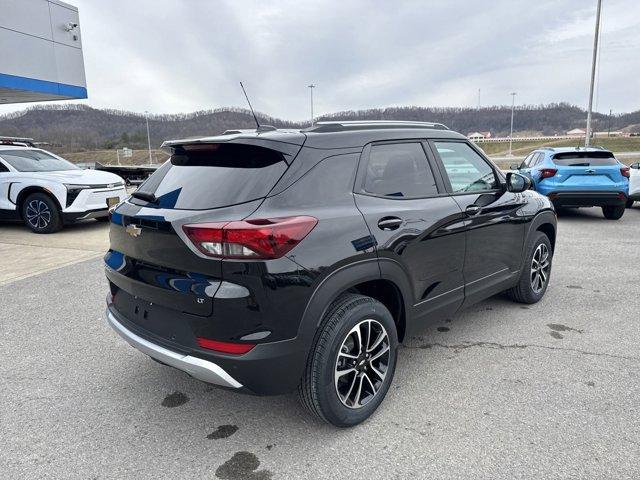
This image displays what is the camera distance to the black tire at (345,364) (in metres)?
2.50

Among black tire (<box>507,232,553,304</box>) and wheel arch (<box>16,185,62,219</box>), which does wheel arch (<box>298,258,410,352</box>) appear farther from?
wheel arch (<box>16,185,62,219</box>)

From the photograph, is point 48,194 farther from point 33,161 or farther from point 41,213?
point 33,161

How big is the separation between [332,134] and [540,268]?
2.98 meters

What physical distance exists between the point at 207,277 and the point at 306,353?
0.64 metres

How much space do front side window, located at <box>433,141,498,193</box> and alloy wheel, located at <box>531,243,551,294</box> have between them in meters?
1.09

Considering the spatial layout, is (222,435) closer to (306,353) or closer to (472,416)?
(306,353)

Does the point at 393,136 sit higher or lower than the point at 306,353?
higher

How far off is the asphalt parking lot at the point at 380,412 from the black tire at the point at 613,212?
20.9ft

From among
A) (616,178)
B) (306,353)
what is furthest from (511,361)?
(616,178)

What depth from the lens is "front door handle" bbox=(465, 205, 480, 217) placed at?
3.48 meters

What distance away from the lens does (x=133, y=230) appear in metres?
2.70

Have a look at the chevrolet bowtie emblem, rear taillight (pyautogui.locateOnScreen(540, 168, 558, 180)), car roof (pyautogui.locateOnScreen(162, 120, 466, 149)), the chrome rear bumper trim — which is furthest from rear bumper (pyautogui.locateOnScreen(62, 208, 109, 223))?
rear taillight (pyautogui.locateOnScreen(540, 168, 558, 180))

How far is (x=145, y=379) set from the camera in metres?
3.32

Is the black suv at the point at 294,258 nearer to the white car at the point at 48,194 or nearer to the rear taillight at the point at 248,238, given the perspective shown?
the rear taillight at the point at 248,238
